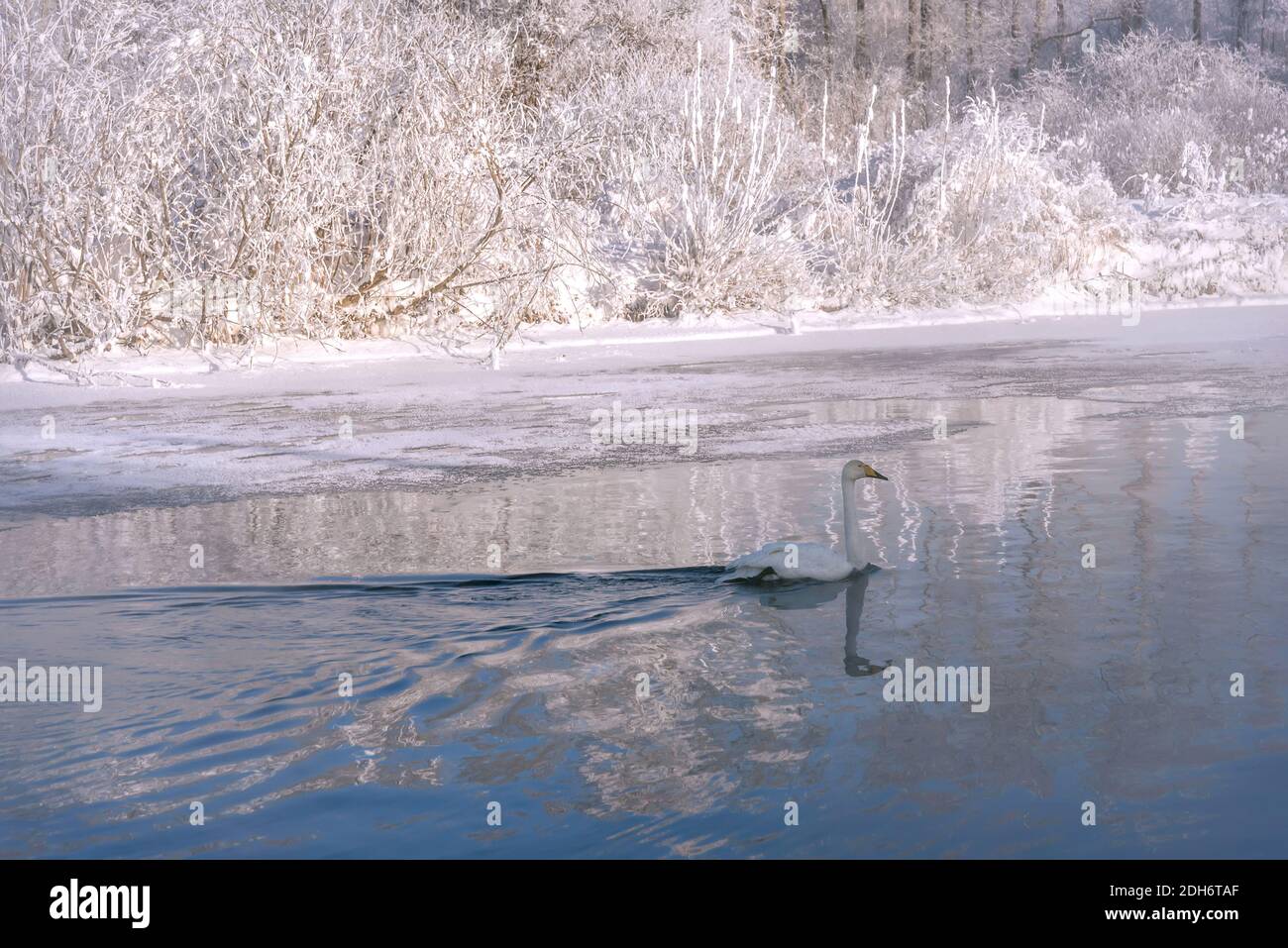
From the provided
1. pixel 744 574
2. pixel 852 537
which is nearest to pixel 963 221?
pixel 852 537

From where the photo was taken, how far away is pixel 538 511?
709 centimetres

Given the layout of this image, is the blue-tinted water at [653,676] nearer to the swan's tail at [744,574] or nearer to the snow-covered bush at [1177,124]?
the swan's tail at [744,574]

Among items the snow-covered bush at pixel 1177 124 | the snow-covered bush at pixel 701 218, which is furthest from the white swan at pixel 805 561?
the snow-covered bush at pixel 1177 124

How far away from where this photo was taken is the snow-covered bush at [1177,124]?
74.3ft

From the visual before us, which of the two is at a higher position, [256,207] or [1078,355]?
[256,207]

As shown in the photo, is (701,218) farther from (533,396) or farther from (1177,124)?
(1177,124)

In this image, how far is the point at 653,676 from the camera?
4574 mm

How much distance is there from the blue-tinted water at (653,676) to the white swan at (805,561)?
0.08 metres

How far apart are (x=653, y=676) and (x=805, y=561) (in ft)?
3.56

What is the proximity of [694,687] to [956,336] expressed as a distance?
11.9 m

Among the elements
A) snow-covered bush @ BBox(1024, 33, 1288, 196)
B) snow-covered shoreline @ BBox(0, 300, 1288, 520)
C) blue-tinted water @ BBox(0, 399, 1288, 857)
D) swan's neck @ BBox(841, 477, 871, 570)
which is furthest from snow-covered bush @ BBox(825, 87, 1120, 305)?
swan's neck @ BBox(841, 477, 871, 570)

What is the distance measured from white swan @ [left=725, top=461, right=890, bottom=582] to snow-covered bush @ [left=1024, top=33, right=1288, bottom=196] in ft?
58.0
